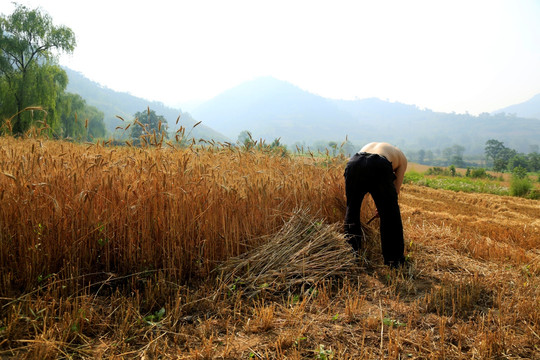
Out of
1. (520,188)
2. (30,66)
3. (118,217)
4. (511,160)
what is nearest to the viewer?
(118,217)

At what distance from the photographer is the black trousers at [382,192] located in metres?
3.66

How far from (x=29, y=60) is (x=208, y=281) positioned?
32001mm

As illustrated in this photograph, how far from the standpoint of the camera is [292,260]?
3369mm

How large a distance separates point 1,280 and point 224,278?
1.83 meters

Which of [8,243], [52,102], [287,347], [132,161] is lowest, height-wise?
[287,347]

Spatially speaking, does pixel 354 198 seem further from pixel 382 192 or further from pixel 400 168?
pixel 400 168

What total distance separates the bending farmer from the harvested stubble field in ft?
0.84

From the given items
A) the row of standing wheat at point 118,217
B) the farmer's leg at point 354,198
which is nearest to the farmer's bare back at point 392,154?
the farmer's leg at point 354,198

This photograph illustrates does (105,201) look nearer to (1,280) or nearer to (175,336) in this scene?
(1,280)

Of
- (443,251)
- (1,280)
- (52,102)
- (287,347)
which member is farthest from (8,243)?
(52,102)

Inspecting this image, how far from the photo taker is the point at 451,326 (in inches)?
103

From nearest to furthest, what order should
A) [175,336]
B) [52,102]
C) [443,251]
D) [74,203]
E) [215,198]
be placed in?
[175,336]
[74,203]
[215,198]
[443,251]
[52,102]

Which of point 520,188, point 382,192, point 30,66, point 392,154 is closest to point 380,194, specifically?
point 382,192

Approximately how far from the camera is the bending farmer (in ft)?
12.0
